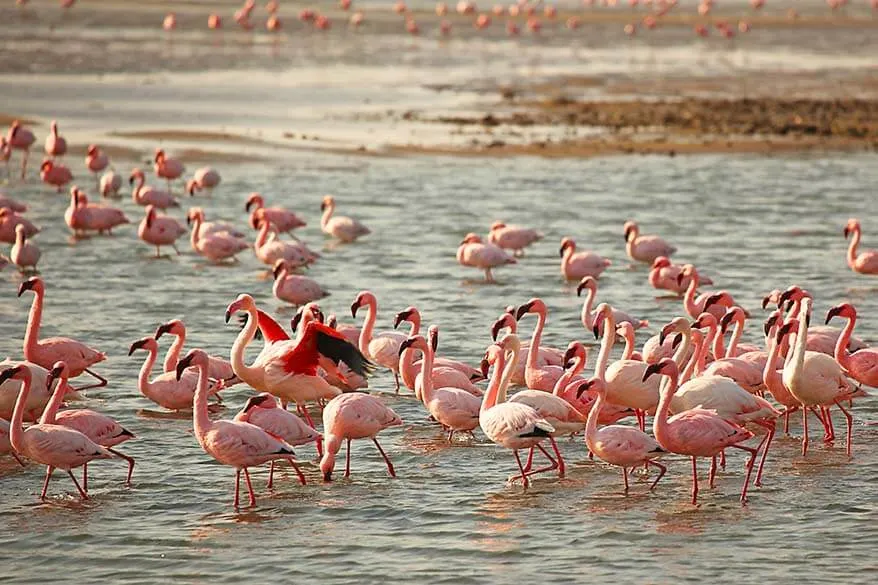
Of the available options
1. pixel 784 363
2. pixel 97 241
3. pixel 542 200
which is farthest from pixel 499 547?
pixel 542 200

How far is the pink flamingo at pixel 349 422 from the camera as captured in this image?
10930 mm

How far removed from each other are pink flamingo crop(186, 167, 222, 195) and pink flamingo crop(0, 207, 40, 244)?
4330mm

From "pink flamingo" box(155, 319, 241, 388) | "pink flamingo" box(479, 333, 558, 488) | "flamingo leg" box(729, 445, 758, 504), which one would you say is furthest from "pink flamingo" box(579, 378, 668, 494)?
"pink flamingo" box(155, 319, 241, 388)

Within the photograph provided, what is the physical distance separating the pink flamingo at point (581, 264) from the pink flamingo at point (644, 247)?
2.53ft

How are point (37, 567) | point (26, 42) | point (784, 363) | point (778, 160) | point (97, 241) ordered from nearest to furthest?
point (37, 567) → point (784, 363) → point (97, 241) → point (778, 160) → point (26, 42)

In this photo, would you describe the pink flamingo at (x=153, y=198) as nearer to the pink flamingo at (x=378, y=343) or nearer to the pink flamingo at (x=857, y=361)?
the pink flamingo at (x=378, y=343)

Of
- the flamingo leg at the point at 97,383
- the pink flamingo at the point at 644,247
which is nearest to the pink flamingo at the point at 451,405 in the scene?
the flamingo leg at the point at 97,383

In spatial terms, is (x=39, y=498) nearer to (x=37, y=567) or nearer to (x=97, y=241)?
(x=37, y=567)

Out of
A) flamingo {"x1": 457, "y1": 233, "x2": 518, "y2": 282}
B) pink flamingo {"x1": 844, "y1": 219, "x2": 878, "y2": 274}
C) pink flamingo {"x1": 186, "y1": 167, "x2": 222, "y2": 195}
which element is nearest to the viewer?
pink flamingo {"x1": 844, "y1": 219, "x2": 878, "y2": 274}

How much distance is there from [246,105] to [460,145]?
6.39 metres

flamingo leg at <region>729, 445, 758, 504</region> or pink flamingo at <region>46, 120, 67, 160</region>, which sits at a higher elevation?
pink flamingo at <region>46, 120, 67, 160</region>

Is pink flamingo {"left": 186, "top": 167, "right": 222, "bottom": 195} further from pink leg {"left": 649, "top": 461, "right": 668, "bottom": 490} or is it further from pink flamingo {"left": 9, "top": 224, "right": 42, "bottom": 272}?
pink leg {"left": 649, "top": 461, "right": 668, "bottom": 490}

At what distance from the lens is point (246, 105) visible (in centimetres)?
3167

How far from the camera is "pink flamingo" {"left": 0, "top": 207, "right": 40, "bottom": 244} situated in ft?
62.2
